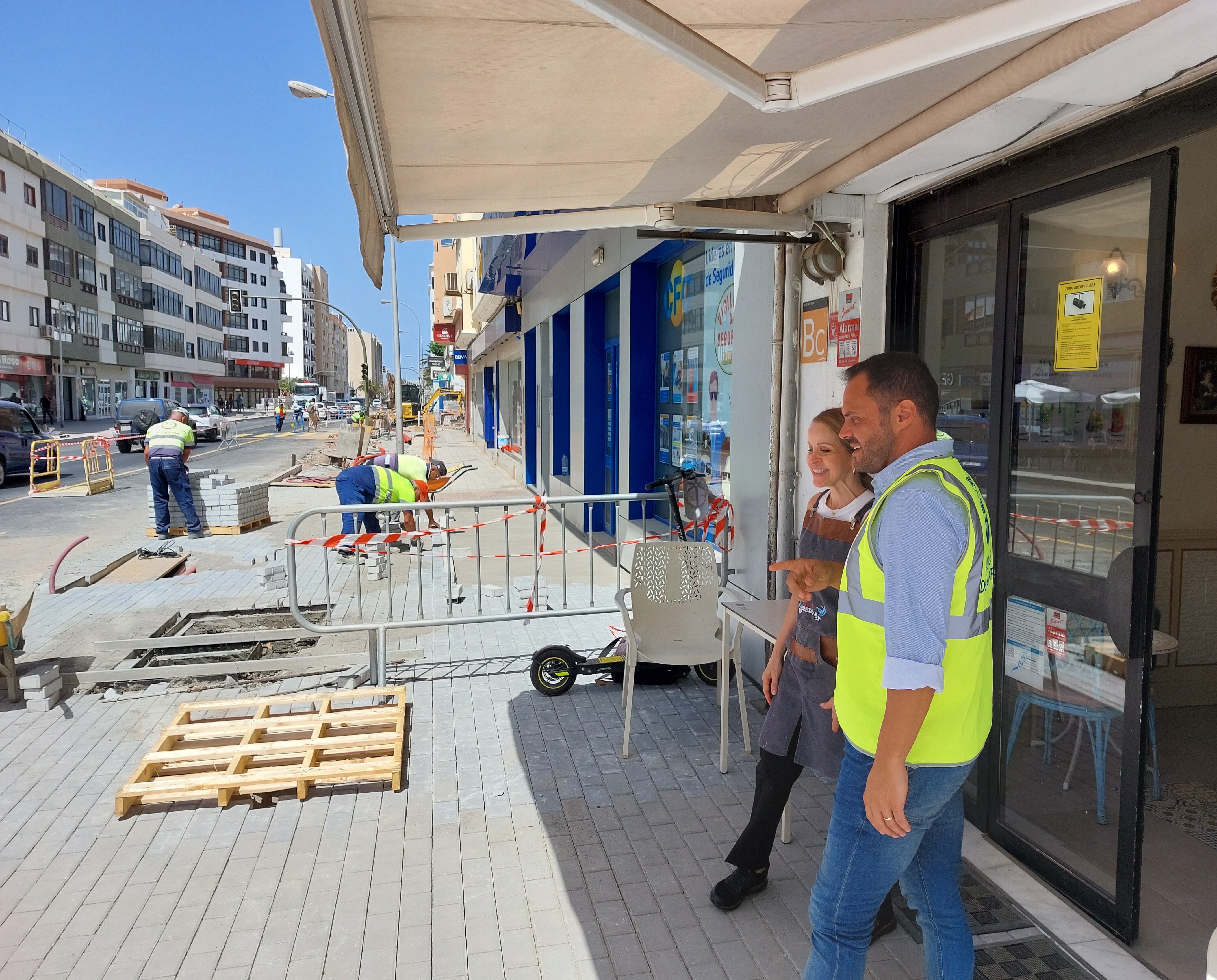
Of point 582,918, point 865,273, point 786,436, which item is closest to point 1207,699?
point 786,436

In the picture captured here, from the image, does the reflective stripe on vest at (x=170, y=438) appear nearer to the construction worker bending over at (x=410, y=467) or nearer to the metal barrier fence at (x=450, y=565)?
the construction worker bending over at (x=410, y=467)

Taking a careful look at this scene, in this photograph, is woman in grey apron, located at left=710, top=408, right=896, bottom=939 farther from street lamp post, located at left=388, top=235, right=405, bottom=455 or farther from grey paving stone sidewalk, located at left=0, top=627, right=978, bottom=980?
street lamp post, located at left=388, top=235, right=405, bottom=455

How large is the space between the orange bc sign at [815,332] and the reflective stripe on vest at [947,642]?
253cm

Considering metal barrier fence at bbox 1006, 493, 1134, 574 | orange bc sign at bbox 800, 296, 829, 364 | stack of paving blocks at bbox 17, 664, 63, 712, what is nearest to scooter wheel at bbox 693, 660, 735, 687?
orange bc sign at bbox 800, 296, 829, 364

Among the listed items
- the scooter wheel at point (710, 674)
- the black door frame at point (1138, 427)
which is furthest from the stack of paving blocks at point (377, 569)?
the black door frame at point (1138, 427)

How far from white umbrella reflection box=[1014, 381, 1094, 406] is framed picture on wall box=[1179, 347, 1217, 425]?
206cm

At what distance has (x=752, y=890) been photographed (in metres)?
3.12

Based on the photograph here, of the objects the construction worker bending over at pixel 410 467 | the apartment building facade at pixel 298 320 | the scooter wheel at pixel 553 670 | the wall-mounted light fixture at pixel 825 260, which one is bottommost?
the scooter wheel at pixel 553 670

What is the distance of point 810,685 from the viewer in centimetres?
293

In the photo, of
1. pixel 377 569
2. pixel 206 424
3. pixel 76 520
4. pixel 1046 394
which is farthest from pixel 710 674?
pixel 206 424

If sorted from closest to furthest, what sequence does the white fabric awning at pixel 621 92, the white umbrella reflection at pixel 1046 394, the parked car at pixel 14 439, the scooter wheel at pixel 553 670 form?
the white fabric awning at pixel 621 92 → the white umbrella reflection at pixel 1046 394 → the scooter wheel at pixel 553 670 → the parked car at pixel 14 439

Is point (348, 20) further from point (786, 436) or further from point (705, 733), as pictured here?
point (705, 733)

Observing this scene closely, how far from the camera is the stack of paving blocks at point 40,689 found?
510 cm

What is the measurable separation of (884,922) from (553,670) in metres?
2.80
